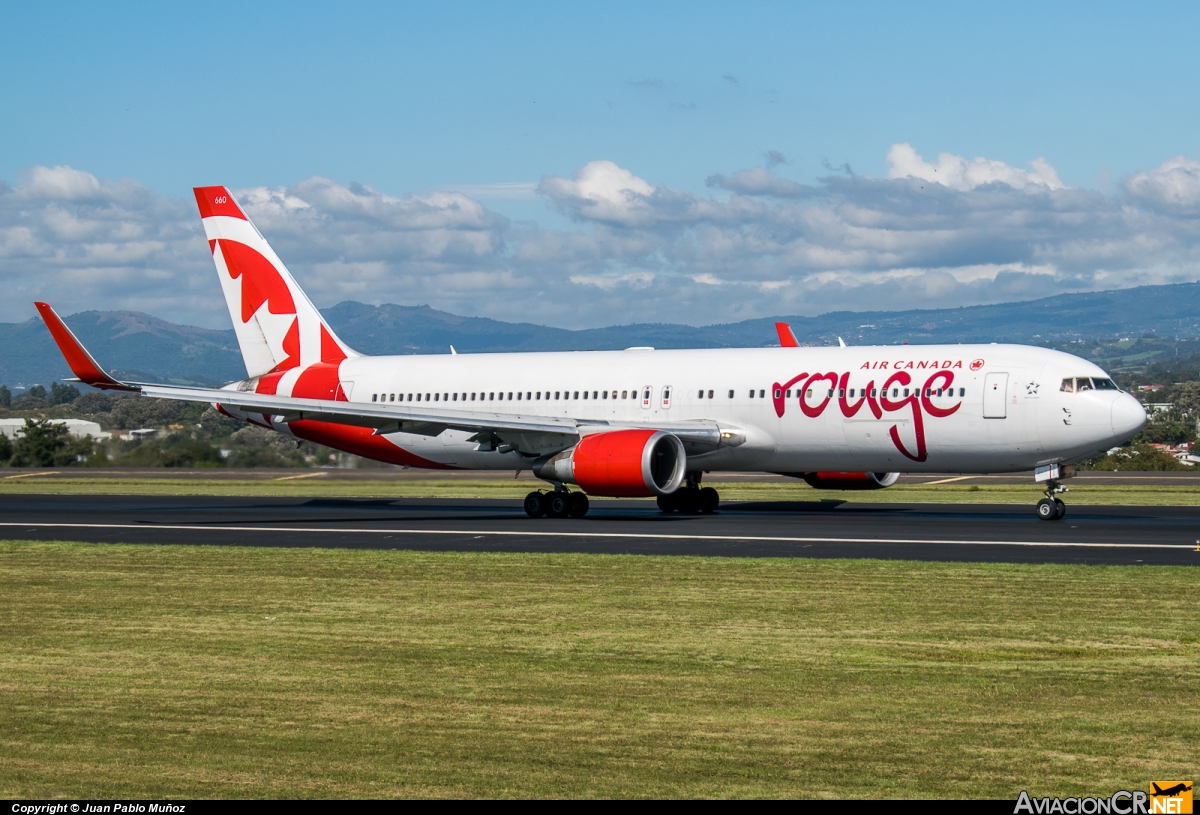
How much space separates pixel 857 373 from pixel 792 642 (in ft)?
59.7

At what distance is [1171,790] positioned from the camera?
24.7 feet

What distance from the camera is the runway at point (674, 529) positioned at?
73.3 ft

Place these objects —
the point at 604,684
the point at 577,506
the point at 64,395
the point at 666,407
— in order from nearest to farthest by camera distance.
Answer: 1. the point at 604,684
2. the point at 577,506
3. the point at 666,407
4. the point at 64,395

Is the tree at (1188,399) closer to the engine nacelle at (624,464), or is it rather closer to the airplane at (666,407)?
the airplane at (666,407)

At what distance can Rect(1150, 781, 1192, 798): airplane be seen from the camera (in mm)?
7473

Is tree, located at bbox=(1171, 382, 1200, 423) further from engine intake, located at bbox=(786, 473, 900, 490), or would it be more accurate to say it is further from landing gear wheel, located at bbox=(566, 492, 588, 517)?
landing gear wheel, located at bbox=(566, 492, 588, 517)

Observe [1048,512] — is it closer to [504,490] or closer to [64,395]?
[504,490]

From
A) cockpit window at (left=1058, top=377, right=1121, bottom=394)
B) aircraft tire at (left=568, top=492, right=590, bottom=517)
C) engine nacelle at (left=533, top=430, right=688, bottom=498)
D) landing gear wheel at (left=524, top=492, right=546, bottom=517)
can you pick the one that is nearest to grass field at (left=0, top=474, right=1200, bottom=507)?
cockpit window at (left=1058, top=377, right=1121, bottom=394)

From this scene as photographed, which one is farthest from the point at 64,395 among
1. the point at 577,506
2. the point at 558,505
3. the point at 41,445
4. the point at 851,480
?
the point at 851,480

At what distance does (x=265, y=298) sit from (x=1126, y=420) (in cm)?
2351

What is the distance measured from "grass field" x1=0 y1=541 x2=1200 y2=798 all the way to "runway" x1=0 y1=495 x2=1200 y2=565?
3.88 metres

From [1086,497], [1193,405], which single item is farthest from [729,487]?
[1193,405]

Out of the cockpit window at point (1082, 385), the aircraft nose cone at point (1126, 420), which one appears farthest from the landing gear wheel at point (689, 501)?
the aircraft nose cone at point (1126, 420)

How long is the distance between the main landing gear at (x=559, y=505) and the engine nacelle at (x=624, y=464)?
0.81m
